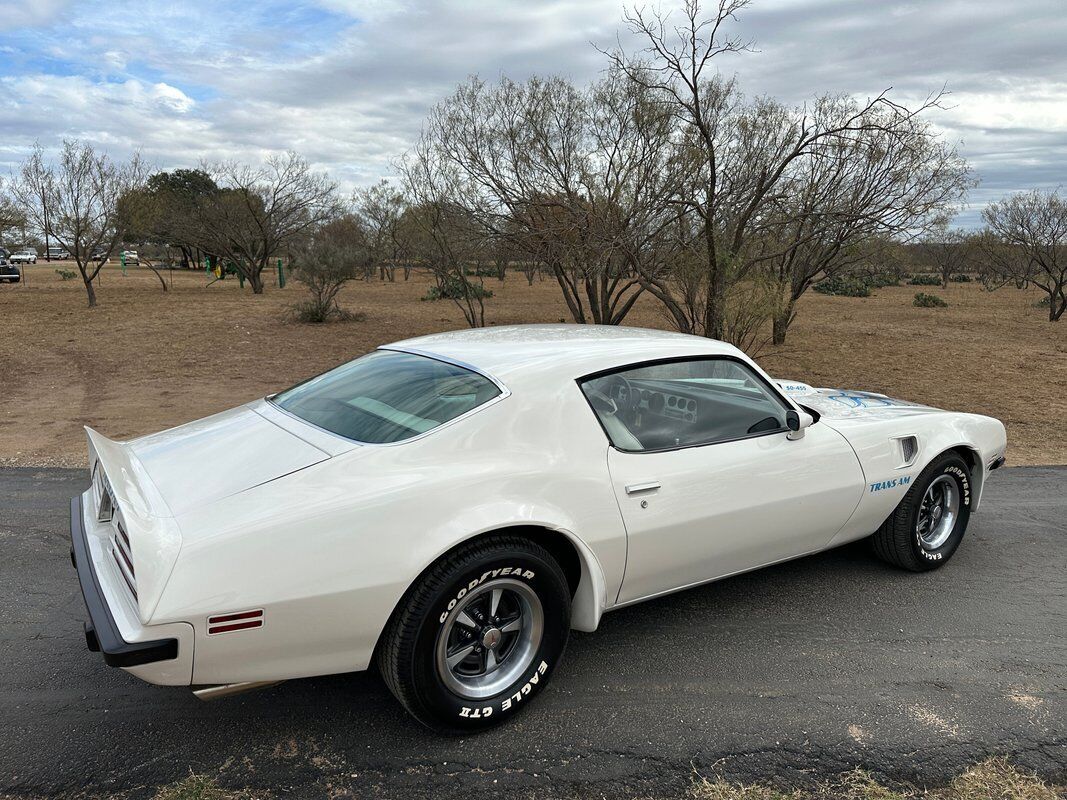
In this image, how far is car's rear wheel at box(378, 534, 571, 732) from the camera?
246cm

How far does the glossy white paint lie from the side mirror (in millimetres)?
38

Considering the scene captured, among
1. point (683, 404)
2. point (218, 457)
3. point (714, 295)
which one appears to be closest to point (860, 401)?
point (683, 404)

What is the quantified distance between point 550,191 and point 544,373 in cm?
1251

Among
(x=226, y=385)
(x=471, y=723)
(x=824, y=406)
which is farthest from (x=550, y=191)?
(x=471, y=723)

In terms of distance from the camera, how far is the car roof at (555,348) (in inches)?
121

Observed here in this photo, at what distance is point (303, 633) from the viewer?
7.55 ft

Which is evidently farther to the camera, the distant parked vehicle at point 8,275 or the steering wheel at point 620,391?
the distant parked vehicle at point 8,275

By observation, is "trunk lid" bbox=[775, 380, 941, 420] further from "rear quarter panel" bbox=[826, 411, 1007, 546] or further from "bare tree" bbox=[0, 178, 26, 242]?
"bare tree" bbox=[0, 178, 26, 242]

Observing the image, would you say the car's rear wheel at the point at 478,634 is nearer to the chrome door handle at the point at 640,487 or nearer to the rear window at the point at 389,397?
the chrome door handle at the point at 640,487

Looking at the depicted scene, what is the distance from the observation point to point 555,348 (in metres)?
3.27

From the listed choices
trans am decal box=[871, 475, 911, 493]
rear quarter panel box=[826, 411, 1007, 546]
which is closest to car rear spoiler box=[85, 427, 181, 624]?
rear quarter panel box=[826, 411, 1007, 546]

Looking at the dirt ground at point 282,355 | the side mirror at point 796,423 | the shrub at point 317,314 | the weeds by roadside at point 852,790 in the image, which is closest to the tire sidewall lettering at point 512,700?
the weeds by roadside at point 852,790

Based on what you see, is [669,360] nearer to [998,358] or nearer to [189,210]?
[998,358]

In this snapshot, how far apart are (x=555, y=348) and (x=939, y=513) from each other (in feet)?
8.36
